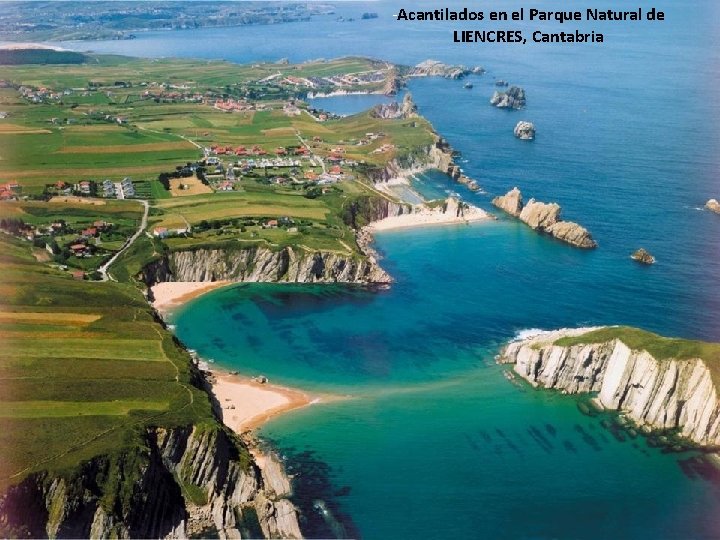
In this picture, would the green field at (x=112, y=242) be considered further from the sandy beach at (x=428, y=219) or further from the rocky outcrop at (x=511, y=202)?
the rocky outcrop at (x=511, y=202)

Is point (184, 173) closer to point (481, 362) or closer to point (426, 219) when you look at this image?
point (426, 219)

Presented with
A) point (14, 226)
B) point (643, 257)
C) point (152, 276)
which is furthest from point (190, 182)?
point (643, 257)

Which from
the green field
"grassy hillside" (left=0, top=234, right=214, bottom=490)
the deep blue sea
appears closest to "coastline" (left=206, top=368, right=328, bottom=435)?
the deep blue sea

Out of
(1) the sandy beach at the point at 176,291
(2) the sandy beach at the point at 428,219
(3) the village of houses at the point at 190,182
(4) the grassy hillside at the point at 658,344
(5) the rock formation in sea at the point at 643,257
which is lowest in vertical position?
(5) the rock formation in sea at the point at 643,257

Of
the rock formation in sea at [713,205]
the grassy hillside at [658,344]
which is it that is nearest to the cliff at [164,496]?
the grassy hillside at [658,344]

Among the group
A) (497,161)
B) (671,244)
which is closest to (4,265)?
(671,244)

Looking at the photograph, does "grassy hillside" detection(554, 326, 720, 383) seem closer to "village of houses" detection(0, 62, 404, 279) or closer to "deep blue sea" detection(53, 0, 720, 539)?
"deep blue sea" detection(53, 0, 720, 539)
